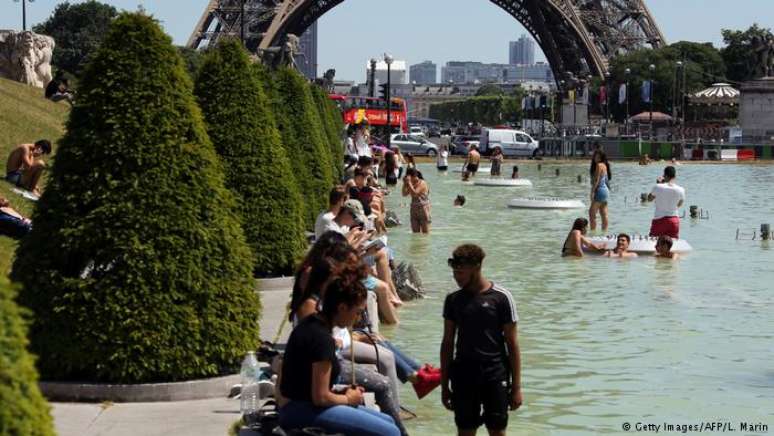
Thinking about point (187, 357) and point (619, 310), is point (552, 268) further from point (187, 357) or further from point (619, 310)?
point (187, 357)

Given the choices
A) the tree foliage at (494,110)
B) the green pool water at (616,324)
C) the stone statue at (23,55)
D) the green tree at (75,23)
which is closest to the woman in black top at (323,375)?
the green pool water at (616,324)

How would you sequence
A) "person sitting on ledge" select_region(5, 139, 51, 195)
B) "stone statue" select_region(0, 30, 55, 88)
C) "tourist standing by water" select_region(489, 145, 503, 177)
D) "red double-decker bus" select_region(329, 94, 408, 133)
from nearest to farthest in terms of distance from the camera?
"person sitting on ledge" select_region(5, 139, 51, 195) → "stone statue" select_region(0, 30, 55, 88) → "tourist standing by water" select_region(489, 145, 503, 177) → "red double-decker bus" select_region(329, 94, 408, 133)

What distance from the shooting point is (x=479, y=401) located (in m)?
7.60

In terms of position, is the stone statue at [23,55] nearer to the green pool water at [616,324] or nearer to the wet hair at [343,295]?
the green pool water at [616,324]

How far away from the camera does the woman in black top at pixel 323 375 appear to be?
670 centimetres

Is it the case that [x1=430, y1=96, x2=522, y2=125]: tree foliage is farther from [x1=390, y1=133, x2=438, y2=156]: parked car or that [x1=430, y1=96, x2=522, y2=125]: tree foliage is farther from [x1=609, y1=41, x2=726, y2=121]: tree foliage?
[x1=390, y1=133, x2=438, y2=156]: parked car

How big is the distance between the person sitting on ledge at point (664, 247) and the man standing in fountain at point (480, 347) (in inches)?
518

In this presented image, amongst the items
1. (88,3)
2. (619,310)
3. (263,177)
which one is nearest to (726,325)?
(619,310)

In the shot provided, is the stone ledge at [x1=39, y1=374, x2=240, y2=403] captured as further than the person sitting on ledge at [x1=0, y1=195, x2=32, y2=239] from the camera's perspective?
No

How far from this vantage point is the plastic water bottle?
327 inches

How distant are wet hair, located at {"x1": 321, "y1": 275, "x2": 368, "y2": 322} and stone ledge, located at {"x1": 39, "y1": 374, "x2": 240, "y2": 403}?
226 cm

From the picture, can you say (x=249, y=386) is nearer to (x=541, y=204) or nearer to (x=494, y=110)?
(x=541, y=204)

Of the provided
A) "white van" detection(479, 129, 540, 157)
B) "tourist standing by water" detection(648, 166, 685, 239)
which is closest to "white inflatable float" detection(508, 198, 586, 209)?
"tourist standing by water" detection(648, 166, 685, 239)

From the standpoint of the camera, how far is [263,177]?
1460 centimetres
